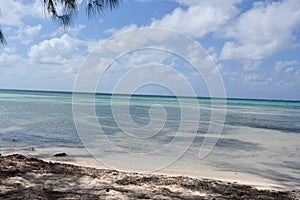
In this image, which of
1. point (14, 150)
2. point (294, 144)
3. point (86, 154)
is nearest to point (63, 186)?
point (86, 154)

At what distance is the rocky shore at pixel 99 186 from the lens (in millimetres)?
4074

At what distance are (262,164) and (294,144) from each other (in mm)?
5006

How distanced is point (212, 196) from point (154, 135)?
32.2 ft

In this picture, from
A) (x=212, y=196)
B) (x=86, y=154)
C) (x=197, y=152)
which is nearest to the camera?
(x=212, y=196)

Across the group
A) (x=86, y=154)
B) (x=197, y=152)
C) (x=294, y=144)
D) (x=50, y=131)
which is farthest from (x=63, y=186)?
(x=294, y=144)

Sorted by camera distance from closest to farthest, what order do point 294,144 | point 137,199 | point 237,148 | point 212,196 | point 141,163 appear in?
point 137,199
point 212,196
point 141,163
point 237,148
point 294,144

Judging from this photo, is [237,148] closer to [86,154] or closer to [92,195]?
[86,154]

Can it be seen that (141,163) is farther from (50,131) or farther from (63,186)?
(50,131)

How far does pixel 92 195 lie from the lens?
4.06 meters

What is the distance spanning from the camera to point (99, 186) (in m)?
4.51

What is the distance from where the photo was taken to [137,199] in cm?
393

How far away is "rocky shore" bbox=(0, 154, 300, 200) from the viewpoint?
4.07 metres

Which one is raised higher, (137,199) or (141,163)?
(137,199)

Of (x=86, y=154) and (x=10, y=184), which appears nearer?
(x=10, y=184)
